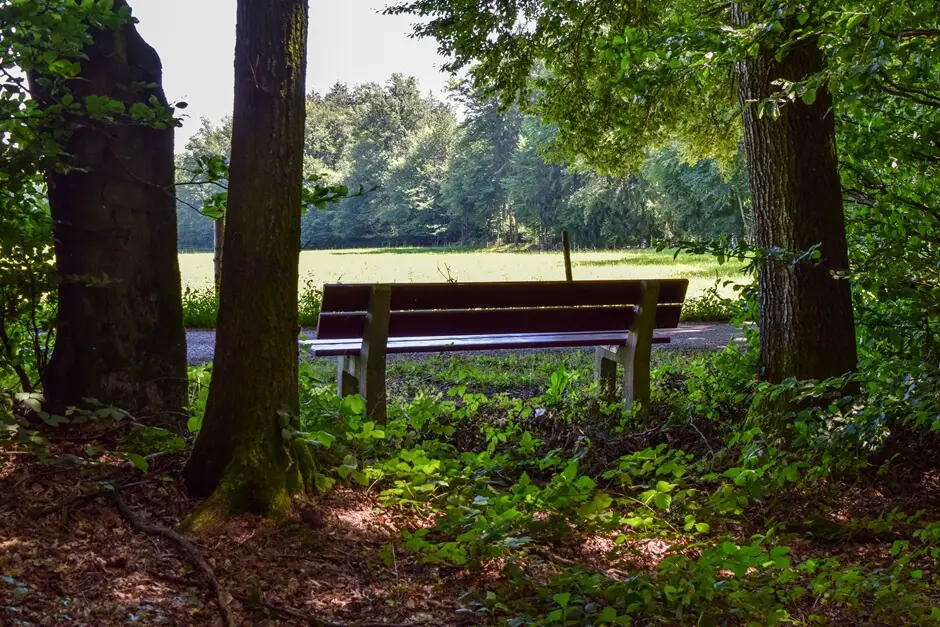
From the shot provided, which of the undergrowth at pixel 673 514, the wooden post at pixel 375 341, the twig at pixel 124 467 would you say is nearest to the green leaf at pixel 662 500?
the undergrowth at pixel 673 514

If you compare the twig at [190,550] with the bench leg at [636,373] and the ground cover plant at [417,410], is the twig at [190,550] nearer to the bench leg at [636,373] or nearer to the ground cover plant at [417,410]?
the ground cover plant at [417,410]

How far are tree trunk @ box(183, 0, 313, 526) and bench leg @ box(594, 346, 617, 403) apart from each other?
3721mm

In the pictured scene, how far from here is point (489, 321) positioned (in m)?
6.30

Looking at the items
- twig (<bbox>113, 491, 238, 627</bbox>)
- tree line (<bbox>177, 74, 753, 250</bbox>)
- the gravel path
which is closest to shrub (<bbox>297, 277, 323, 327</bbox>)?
the gravel path

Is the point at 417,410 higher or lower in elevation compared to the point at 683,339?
higher

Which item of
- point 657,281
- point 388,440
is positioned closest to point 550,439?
point 388,440

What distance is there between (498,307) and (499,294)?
0.42 feet

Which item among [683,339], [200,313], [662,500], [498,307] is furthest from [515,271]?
[662,500]

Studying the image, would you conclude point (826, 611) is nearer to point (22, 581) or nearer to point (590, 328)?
point (22, 581)

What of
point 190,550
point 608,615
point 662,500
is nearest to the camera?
point 608,615

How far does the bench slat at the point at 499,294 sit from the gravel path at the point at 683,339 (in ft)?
12.7

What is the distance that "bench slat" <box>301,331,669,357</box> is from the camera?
6.03 meters

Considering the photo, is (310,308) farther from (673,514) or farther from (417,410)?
(673,514)

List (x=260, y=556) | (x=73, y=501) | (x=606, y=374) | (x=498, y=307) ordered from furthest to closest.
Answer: (x=606, y=374), (x=498, y=307), (x=73, y=501), (x=260, y=556)
